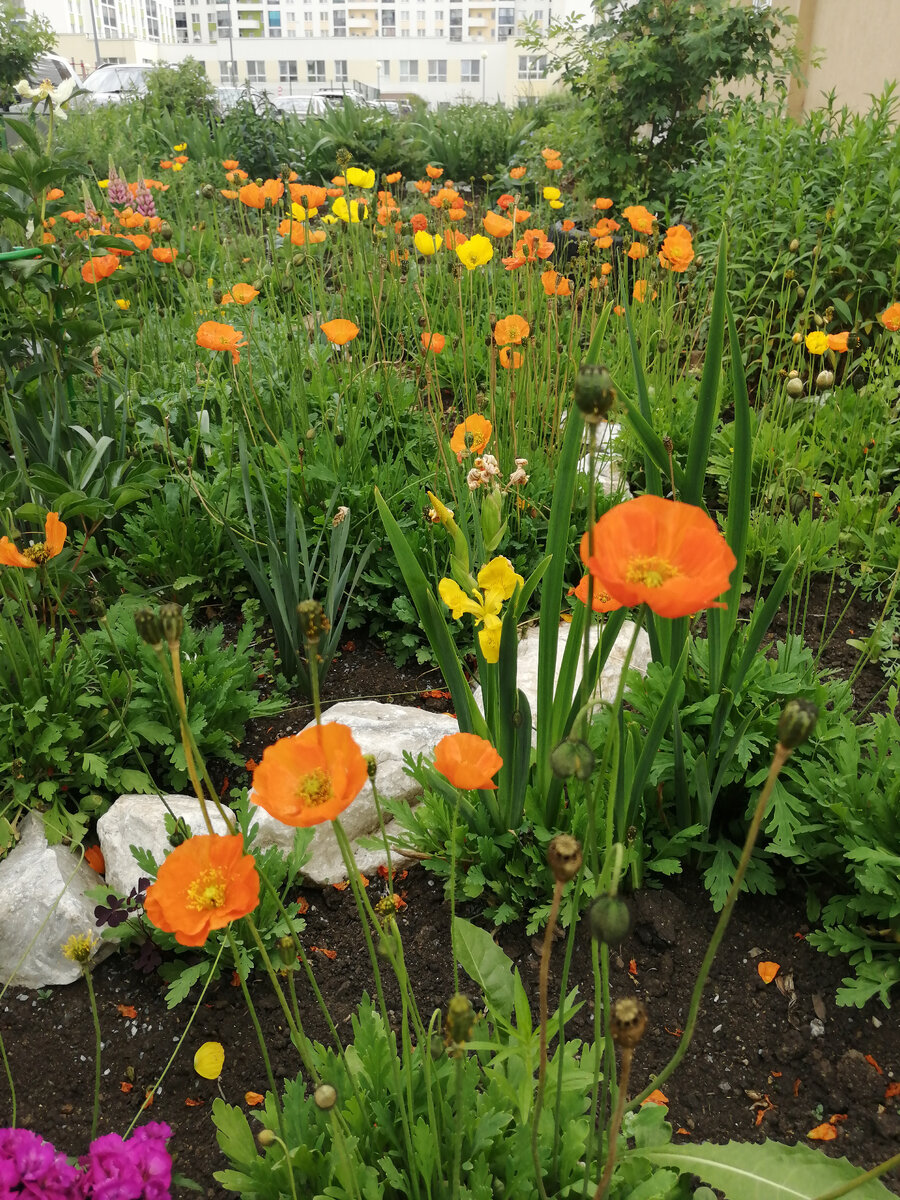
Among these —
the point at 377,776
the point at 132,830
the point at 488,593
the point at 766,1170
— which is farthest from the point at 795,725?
the point at 132,830

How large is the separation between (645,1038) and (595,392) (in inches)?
45.6

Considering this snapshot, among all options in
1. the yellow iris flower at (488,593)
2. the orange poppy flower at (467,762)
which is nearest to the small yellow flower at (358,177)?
the yellow iris flower at (488,593)

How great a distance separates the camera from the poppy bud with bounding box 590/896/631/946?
625 millimetres

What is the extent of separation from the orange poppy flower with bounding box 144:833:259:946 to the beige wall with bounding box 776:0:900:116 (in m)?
6.07

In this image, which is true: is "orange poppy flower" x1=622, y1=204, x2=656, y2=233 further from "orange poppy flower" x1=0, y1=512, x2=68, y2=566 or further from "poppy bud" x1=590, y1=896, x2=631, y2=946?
"poppy bud" x1=590, y1=896, x2=631, y2=946

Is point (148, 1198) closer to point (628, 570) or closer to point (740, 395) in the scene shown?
point (628, 570)

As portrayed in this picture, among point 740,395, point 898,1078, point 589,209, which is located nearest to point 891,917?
point 898,1078

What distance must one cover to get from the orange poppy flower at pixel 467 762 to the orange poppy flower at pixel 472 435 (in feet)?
3.38

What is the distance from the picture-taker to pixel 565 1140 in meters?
0.98

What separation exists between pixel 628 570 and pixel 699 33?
6308 mm

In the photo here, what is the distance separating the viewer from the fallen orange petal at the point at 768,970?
4.76 feet

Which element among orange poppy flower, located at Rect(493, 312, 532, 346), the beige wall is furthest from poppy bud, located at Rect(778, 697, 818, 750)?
the beige wall

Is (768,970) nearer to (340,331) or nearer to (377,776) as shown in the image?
(377,776)

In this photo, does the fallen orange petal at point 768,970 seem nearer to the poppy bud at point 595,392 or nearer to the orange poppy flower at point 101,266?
the poppy bud at point 595,392
